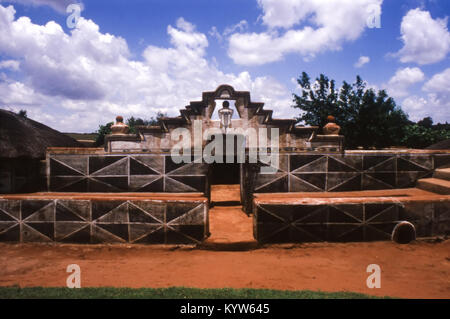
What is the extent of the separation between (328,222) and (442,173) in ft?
18.9

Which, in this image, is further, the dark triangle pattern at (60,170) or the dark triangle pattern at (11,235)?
the dark triangle pattern at (60,170)

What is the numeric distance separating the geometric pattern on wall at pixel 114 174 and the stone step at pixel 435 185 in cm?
903

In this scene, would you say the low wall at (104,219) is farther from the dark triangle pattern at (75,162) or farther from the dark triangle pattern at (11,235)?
the dark triangle pattern at (75,162)

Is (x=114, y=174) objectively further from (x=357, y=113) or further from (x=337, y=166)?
(x=357, y=113)

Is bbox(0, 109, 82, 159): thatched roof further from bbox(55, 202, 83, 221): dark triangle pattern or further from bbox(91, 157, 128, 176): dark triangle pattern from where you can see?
bbox(55, 202, 83, 221): dark triangle pattern

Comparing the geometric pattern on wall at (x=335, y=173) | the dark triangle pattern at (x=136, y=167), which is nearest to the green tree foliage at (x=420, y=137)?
the geometric pattern on wall at (x=335, y=173)

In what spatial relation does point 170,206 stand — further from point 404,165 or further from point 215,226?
point 404,165

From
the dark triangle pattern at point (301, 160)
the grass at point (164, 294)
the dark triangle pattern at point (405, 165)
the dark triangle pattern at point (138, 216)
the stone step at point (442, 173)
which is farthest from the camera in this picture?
the dark triangle pattern at point (405, 165)

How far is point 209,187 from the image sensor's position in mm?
9875

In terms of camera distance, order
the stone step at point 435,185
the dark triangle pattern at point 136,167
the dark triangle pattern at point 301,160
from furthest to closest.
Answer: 1. the dark triangle pattern at point 301,160
2. the dark triangle pattern at point 136,167
3. the stone step at point 435,185

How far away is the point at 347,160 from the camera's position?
894 cm

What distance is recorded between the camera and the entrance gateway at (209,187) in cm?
673

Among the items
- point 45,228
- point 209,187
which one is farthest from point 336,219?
point 45,228
